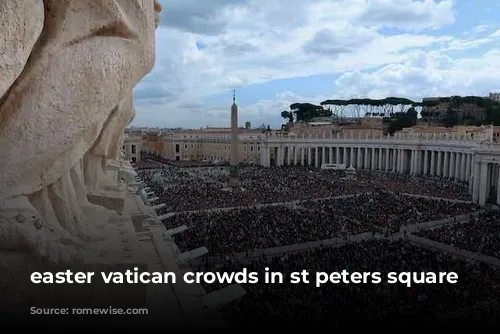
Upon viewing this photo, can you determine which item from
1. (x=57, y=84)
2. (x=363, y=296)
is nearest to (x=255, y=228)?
(x=363, y=296)

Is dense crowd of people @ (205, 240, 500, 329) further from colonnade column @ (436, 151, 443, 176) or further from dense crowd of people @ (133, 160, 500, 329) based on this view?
colonnade column @ (436, 151, 443, 176)

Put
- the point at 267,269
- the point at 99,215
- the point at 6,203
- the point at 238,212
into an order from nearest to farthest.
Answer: the point at 6,203 < the point at 99,215 < the point at 267,269 < the point at 238,212

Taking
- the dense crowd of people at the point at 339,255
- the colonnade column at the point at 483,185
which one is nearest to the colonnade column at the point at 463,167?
the colonnade column at the point at 483,185

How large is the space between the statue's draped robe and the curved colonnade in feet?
116

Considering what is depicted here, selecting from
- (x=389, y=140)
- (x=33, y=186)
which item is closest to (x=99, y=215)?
(x=33, y=186)

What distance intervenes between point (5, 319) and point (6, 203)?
143 cm

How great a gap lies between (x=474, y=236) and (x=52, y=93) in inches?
810

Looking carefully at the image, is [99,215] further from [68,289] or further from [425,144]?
[425,144]

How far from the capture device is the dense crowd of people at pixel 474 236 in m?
19.0

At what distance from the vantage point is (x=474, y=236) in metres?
21.0

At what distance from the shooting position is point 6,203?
224 inches

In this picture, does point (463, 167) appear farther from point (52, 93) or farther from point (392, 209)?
point (52, 93)

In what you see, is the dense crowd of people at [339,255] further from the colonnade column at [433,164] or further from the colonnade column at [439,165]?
the colonnade column at [433,164]

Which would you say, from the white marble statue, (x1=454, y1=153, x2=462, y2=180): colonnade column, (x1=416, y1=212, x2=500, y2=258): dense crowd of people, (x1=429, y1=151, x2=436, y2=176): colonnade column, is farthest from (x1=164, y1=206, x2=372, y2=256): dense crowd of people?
(x1=429, y1=151, x2=436, y2=176): colonnade column
